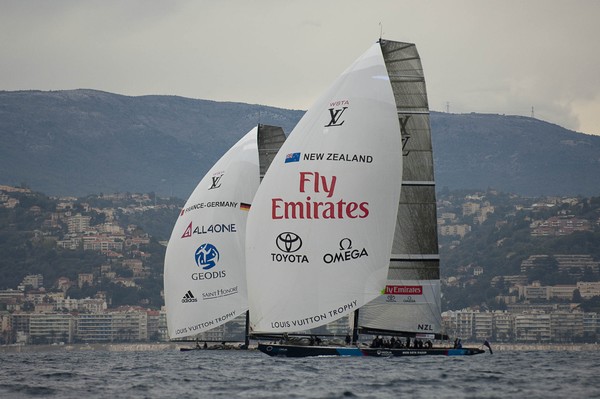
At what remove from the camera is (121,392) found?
37.1 metres

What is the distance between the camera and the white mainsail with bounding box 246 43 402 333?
44.2m

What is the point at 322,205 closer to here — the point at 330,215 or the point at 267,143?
the point at 330,215

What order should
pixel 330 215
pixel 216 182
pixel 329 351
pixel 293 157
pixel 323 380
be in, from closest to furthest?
pixel 323 380 < pixel 330 215 < pixel 293 157 < pixel 329 351 < pixel 216 182

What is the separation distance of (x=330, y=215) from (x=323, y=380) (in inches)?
261

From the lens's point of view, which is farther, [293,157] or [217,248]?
[217,248]

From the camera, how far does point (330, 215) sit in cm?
4425

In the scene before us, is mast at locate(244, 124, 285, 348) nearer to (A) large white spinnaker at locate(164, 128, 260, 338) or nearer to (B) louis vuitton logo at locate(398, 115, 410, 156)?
(A) large white spinnaker at locate(164, 128, 260, 338)

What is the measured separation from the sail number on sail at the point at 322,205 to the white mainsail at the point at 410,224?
357 cm

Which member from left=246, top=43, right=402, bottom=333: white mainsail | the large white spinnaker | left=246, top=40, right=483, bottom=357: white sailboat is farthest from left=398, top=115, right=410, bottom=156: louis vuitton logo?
the large white spinnaker

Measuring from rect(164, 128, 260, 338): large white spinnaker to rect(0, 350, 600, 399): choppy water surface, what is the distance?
898 cm

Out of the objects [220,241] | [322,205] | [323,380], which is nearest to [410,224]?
[322,205]

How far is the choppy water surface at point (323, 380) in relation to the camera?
3569cm

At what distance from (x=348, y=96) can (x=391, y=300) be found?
673 cm

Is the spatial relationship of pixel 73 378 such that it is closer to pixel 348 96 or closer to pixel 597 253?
pixel 348 96
